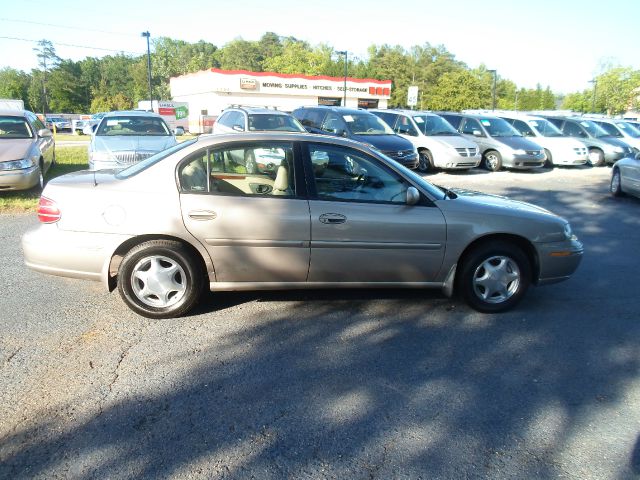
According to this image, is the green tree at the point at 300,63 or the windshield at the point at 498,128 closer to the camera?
the windshield at the point at 498,128

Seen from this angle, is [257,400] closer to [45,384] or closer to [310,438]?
[310,438]

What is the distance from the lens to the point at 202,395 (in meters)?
3.19

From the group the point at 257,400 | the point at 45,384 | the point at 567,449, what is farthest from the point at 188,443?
the point at 567,449

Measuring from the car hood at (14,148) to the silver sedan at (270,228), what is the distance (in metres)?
5.54

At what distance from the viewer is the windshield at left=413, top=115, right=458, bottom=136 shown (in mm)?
15375

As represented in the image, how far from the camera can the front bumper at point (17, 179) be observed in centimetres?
876

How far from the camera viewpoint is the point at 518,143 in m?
16.0

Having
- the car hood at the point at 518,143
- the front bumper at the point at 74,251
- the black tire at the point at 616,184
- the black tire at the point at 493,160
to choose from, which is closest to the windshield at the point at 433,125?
the black tire at the point at 493,160

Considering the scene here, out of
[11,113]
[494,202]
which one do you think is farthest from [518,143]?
[11,113]

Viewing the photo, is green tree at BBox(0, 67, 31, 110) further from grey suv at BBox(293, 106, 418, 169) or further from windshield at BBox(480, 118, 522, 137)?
windshield at BBox(480, 118, 522, 137)

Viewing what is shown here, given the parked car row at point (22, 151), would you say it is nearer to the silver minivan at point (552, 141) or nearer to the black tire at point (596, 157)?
the silver minivan at point (552, 141)

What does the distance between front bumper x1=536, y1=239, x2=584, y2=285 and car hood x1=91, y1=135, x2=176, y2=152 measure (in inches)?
297

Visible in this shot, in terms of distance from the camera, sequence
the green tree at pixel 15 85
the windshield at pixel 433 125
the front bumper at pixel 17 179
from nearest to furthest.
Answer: the front bumper at pixel 17 179 < the windshield at pixel 433 125 < the green tree at pixel 15 85

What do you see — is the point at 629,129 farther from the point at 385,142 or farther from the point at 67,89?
the point at 67,89
